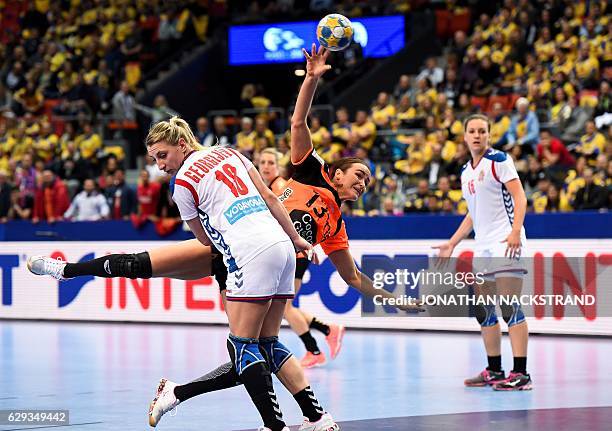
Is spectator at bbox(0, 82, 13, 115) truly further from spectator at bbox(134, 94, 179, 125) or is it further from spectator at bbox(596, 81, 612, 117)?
spectator at bbox(596, 81, 612, 117)

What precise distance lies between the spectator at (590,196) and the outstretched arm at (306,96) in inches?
340

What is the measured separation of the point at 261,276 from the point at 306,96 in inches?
51.5

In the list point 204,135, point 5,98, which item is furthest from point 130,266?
point 5,98

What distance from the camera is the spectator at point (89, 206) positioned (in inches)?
758

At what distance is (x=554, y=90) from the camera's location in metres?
18.8

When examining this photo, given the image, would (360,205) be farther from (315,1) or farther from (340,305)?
(315,1)

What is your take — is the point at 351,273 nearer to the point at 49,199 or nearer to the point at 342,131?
the point at 342,131

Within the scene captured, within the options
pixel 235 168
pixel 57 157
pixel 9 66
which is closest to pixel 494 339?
pixel 235 168

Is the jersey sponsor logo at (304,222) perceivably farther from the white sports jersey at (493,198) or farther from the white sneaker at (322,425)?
the white sports jersey at (493,198)

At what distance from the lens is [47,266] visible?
287 inches

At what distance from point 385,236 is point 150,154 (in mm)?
8965

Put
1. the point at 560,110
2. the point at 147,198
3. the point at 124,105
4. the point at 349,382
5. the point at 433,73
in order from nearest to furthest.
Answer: the point at 349,382 < the point at 147,198 < the point at 560,110 < the point at 433,73 < the point at 124,105

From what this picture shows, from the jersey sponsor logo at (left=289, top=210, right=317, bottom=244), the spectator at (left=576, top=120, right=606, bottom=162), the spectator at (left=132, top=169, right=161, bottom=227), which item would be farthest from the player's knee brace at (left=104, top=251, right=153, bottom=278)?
the spectator at (left=576, top=120, right=606, bottom=162)

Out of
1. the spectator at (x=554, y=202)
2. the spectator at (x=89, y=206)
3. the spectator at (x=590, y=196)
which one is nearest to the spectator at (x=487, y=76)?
the spectator at (x=554, y=202)
